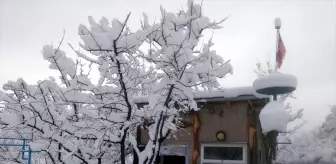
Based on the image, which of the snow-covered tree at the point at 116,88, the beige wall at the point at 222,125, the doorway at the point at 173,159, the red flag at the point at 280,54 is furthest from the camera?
the doorway at the point at 173,159

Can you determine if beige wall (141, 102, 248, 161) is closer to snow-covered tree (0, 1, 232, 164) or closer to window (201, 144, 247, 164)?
window (201, 144, 247, 164)

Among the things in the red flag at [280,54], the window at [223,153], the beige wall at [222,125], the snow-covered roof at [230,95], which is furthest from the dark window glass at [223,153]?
the red flag at [280,54]

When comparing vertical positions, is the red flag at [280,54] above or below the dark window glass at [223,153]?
above

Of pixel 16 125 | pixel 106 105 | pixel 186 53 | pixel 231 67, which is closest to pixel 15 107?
pixel 16 125

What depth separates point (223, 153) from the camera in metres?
8.53

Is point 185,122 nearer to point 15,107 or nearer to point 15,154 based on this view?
point 15,107

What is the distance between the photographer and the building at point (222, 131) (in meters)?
8.38

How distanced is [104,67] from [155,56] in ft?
3.10

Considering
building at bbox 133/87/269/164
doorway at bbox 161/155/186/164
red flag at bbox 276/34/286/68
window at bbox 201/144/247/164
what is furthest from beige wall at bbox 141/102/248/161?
red flag at bbox 276/34/286/68

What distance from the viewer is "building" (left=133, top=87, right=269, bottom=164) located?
330 inches

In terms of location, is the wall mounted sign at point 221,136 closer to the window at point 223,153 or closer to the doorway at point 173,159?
the window at point 223,153

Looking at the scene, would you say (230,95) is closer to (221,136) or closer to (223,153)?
(221,136)

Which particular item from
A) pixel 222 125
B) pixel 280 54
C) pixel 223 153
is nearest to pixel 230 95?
pixel 222 125

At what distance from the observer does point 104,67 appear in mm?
6516
